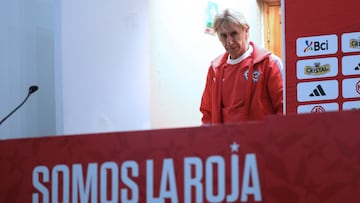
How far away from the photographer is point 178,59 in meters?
4.00

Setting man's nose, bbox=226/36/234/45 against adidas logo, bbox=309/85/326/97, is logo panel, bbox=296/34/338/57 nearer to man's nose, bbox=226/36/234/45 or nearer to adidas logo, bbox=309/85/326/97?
adidas logo, bbox=309/85/326/97

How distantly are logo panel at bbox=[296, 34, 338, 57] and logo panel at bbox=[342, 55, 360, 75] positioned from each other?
0.05 m

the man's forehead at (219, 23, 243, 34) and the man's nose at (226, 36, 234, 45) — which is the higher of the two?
the man's forehead at (219, 23, 243, 34)

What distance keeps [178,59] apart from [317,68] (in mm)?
1583

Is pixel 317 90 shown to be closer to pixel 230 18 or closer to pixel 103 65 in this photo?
pixel 230 18

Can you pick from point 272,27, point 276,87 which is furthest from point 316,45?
point 272,27

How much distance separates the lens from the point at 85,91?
9.78 feet

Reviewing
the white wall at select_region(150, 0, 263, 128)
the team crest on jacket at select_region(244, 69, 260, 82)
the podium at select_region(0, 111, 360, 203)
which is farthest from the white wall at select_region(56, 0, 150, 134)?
the podium at select_region(0, 111, 360, 203)

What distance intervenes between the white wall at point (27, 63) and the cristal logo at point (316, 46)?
1.09 meters

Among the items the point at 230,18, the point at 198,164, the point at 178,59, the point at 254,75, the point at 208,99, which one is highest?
the point at 230,18

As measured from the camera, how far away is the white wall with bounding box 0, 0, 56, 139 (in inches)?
113

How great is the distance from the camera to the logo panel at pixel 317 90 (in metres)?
2.47

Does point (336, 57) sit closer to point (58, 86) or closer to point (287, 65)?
point (287, 65)

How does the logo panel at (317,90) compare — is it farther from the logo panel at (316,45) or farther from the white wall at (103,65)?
the white wall at (103,65)
